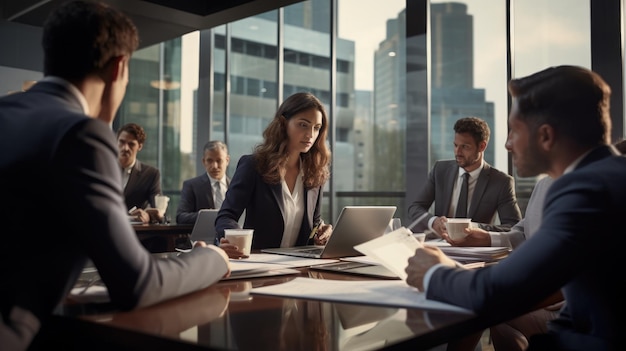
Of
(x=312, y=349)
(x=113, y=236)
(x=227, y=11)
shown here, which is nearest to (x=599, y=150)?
(x=312, y=349)

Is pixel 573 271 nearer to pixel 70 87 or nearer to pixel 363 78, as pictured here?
pixel 70 87

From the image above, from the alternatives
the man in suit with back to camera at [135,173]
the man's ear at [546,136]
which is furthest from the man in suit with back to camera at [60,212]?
the man in suit with back to camera at [135,173]

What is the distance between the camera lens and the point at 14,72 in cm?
740

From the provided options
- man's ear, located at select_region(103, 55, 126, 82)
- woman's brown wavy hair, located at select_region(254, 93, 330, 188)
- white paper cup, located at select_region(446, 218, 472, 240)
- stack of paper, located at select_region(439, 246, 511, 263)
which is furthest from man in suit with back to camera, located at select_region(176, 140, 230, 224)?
man's ear, located at select_region(103, 55, 126, 82)

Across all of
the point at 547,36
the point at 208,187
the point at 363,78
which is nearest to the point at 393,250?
the point at 547,36

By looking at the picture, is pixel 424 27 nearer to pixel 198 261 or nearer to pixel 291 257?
pixel 291 257

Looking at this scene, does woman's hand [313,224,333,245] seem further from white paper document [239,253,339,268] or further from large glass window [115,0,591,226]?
large glass window [115,0,591,226]

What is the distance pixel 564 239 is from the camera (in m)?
1.19

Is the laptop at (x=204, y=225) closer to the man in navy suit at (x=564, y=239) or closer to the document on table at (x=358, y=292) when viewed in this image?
the document on table at (x=358, y=292)

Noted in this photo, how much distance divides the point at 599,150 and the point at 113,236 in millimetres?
1181

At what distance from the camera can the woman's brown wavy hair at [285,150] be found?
2.99 meters

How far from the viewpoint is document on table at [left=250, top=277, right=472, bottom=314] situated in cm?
128

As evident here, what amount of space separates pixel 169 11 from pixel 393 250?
5345 mm

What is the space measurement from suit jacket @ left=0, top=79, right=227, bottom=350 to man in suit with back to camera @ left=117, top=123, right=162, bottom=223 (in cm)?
427
